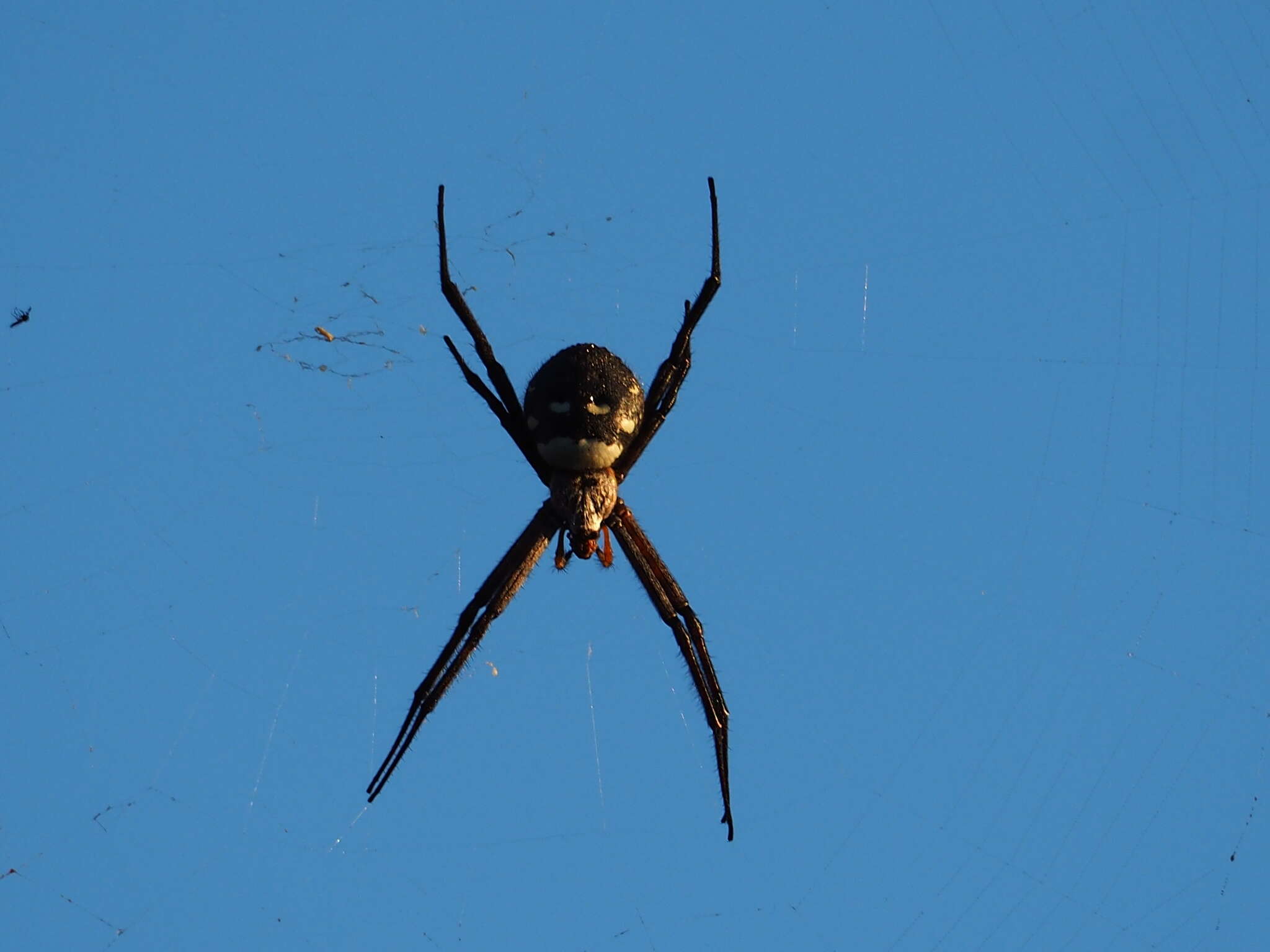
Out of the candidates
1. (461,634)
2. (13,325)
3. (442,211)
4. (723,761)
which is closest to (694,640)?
(723,761)

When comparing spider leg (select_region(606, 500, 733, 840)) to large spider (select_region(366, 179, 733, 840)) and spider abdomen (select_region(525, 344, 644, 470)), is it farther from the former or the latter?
spider abdomen (select_region(525, 344, 644, 470))

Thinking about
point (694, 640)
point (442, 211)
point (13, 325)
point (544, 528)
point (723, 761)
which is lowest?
point (723, 761)

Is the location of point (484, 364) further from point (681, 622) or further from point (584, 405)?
point (681, 622)

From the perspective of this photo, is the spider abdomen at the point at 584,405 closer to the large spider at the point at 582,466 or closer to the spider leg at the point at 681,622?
the large spider at the point at 582,466

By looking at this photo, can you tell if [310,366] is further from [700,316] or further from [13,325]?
[700,316]

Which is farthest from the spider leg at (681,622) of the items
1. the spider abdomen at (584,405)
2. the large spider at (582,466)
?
the spider abdomen at (584,405)

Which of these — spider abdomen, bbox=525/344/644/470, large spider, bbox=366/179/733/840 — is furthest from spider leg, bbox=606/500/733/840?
spider abdomen, bbox=525/344/644/470
